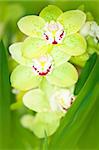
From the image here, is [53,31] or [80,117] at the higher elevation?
[53,31]

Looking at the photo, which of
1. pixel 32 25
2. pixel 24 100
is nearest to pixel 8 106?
pixel 24 100

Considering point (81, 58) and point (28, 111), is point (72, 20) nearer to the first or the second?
point (81, 58)

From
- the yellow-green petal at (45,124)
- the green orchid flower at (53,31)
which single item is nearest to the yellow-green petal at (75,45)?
the green orchid flower at (53,31)

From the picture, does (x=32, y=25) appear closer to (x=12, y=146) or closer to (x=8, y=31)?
(x=8, y=31)

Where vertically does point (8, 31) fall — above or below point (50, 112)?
above

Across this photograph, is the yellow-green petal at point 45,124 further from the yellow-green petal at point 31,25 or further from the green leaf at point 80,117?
the yellow-green petal at point 31,25

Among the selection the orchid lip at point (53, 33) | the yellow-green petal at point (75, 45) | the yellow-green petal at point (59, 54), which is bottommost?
the yellow-green petal at point (59, 54)

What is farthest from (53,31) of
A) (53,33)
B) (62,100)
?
(62,100)
